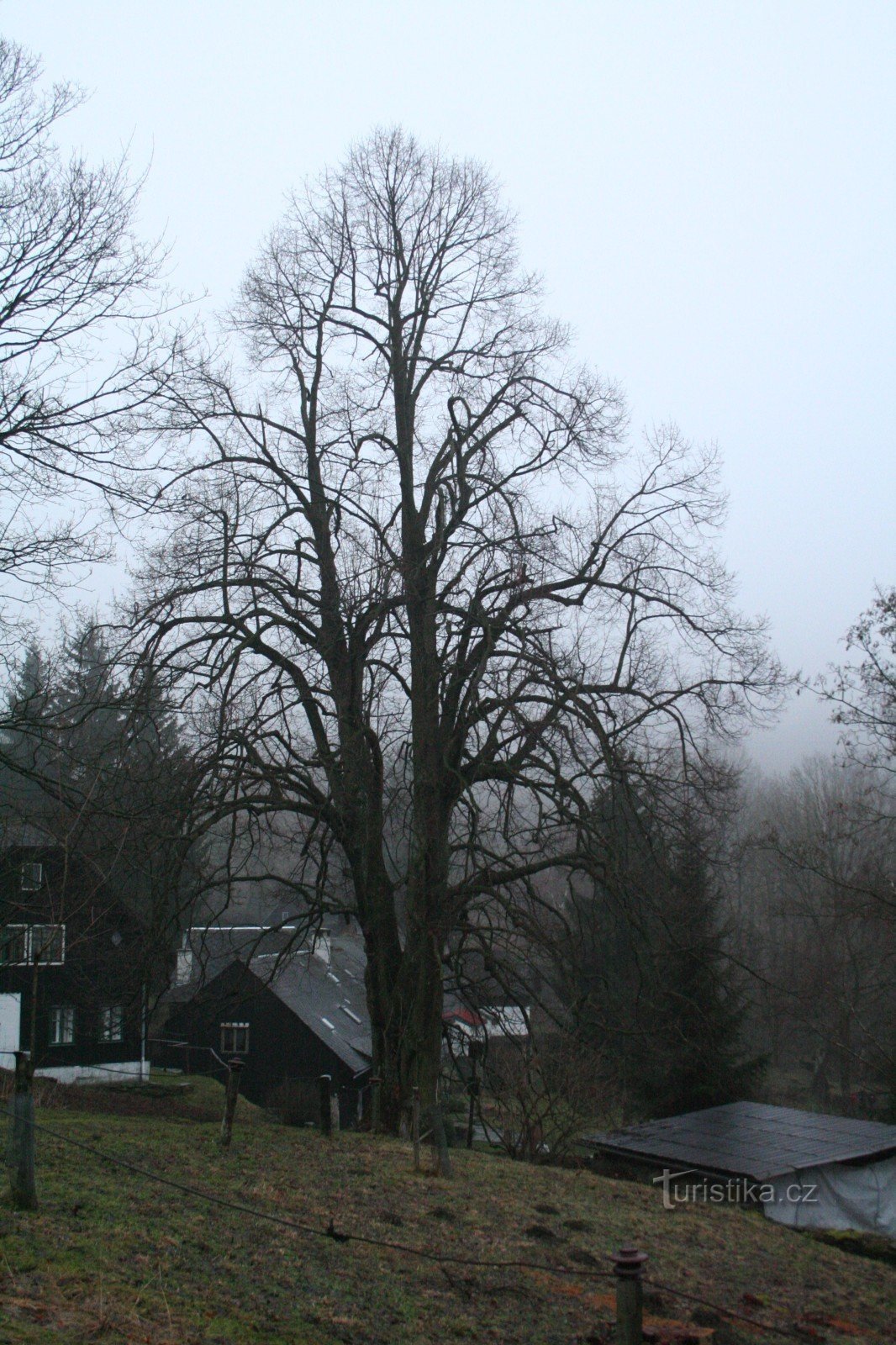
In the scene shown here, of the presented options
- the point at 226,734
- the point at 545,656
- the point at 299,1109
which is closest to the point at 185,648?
the point at 226,734

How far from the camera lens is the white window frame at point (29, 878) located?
11916 millimetres

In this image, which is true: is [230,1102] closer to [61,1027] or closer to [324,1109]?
[324,1109]

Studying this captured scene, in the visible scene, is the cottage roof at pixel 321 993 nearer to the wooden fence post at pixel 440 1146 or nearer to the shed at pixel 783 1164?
the shed at pixel 783 1164

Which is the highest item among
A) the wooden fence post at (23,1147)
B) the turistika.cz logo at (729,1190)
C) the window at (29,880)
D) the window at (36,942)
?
the window at (29,880)

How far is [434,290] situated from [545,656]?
26.7 ft

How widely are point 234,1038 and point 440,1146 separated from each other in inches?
954

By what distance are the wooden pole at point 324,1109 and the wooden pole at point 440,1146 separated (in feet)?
6.20

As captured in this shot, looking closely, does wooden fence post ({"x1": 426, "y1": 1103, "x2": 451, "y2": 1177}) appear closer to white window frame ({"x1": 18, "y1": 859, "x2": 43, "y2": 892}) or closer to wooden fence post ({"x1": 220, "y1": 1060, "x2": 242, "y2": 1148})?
wooden fence post ({"x1": 220, "y1": 1060, "x2": 242, "y2": 1148})

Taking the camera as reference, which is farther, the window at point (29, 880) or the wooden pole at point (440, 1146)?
the window at point (29, 880)

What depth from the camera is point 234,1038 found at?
111 feet

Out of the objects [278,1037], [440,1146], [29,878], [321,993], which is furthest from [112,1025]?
[321,993]

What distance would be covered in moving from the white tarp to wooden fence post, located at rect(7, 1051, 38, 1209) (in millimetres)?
11518

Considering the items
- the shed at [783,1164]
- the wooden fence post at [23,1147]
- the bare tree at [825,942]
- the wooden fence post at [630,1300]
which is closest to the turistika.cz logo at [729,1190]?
the shed at [783,1164]

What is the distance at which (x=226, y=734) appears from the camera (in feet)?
39.7
